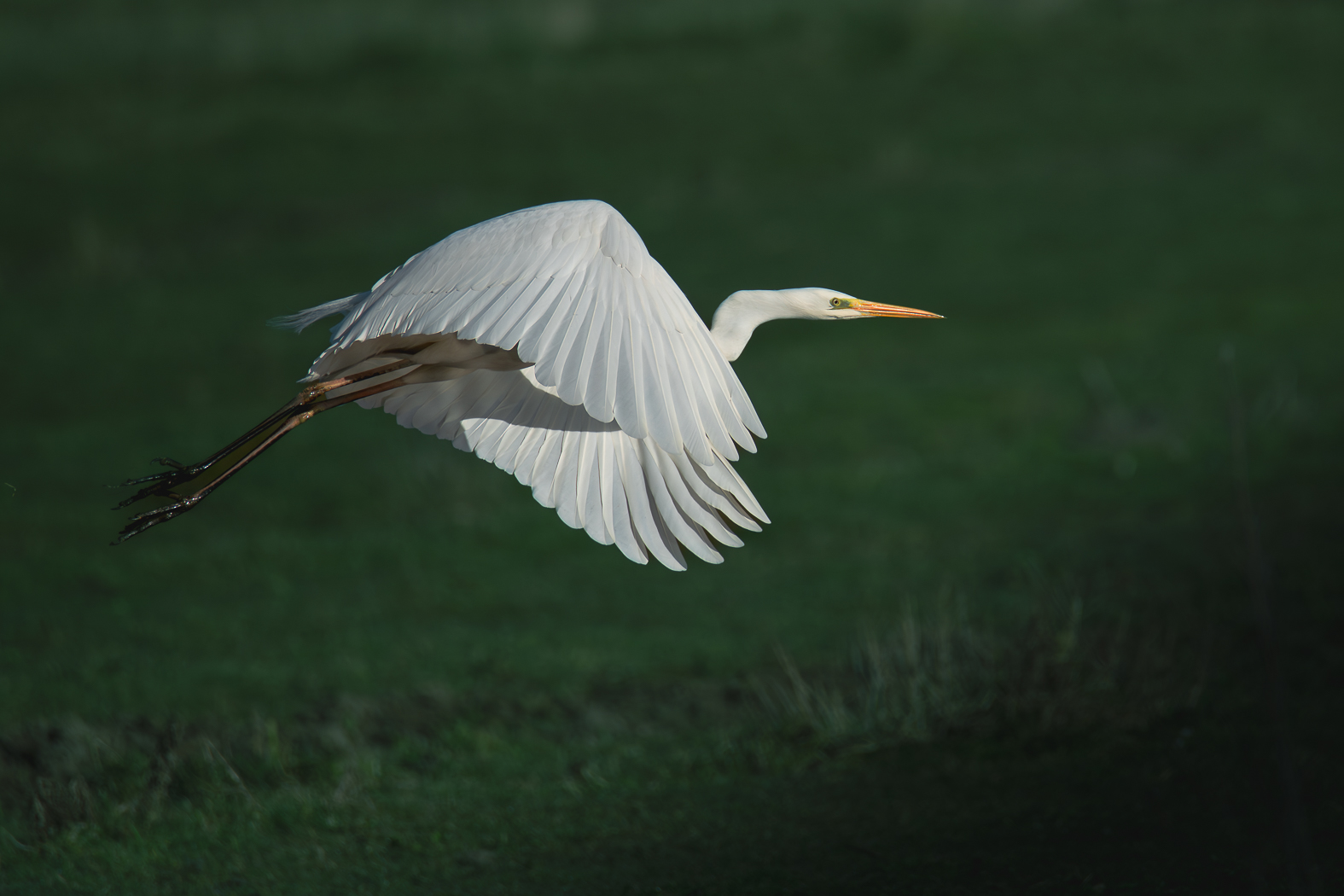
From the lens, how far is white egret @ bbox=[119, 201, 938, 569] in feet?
12.8

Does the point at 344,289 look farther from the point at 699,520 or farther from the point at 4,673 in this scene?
the point at 699,520

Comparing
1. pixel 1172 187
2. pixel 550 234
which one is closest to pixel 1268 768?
pixel 550 234

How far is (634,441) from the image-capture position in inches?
177

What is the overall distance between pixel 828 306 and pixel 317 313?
6.17ft

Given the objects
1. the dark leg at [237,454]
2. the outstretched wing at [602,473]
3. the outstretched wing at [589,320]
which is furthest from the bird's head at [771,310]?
the dark leg at [237,454]

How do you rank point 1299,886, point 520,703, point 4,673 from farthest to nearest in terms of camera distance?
point 4,673
point 520,703
point 1299,886

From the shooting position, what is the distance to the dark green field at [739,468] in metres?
5.86

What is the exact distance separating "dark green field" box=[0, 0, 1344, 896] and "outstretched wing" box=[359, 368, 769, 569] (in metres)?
1.61

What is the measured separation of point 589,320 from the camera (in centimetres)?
402

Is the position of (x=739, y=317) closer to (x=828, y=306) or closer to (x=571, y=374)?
(x=828, y=306)

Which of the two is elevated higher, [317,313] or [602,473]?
[317,313]

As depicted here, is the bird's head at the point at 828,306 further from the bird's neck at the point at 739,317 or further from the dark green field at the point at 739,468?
the dark green field at the point at 739,468

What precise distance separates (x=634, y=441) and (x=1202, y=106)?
1929 centimetres

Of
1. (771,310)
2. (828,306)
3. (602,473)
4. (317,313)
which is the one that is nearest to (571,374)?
(602,473)
